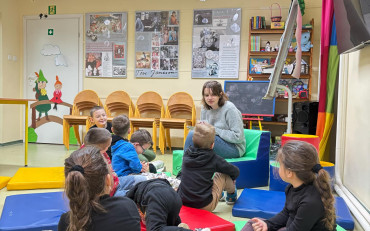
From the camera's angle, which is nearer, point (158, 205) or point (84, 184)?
point (84, 184)

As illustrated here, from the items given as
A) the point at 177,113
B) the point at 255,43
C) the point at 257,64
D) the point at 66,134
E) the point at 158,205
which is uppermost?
the point at 255,43

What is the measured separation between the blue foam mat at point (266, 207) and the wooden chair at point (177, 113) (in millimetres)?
2690

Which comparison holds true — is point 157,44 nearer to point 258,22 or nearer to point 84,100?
point 84,100

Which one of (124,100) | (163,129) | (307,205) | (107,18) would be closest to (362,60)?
(307,205)

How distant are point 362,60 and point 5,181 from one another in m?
3.37

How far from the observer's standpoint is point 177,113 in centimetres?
571

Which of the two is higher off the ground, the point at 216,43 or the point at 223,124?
the point at 216,43

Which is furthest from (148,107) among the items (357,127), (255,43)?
(357,127)

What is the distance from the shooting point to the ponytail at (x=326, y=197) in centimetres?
149

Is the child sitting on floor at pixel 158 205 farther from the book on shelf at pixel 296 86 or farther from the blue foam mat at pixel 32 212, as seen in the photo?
the book on shelf at pixel 296 86

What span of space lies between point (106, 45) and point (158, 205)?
481cm

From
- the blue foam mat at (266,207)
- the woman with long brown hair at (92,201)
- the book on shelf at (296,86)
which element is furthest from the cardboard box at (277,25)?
the woman with long brown hair at (92,201)

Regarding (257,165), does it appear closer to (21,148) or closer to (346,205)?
(346,205)

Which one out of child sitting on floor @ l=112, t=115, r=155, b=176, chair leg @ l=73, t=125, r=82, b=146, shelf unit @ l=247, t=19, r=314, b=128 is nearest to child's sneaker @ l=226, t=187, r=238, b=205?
child sitting on floor @ l=112, t=115, r=155, b=176
